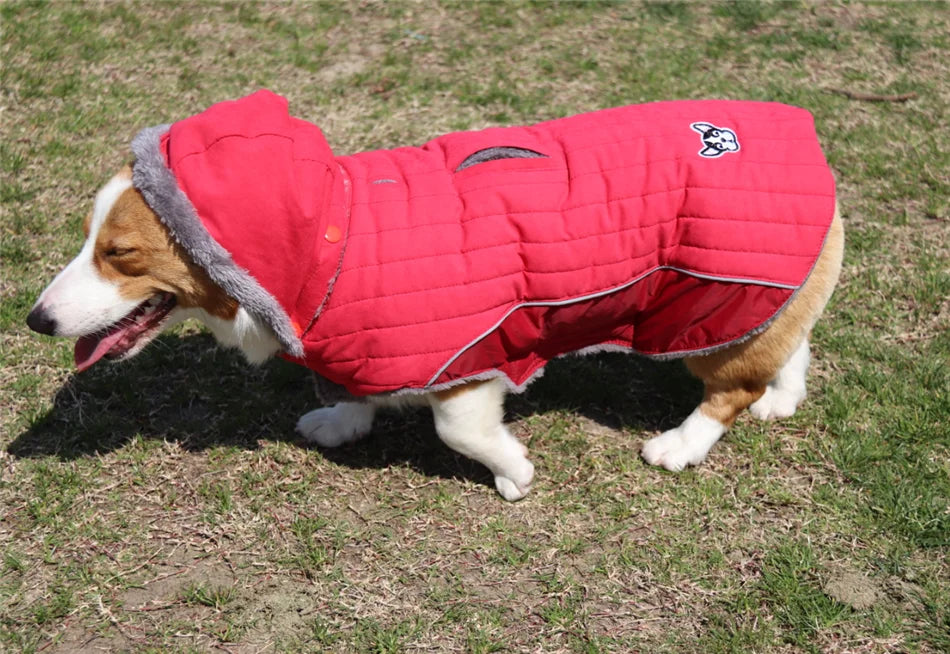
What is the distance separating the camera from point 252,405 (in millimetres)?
3287

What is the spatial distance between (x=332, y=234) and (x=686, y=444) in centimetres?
144

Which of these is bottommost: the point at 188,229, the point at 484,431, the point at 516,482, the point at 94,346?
the point at 516,482

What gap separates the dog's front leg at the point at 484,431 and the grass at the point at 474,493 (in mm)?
111

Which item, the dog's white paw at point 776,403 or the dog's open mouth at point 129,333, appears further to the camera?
the dog's white paw at point 776,403

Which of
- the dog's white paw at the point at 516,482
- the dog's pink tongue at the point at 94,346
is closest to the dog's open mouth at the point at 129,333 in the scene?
the dog's pink tongue at the point at 94,346

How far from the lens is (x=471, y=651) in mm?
2520

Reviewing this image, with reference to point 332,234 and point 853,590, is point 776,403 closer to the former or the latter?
point 853,590

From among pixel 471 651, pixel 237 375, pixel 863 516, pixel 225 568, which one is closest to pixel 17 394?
pixel 237 375

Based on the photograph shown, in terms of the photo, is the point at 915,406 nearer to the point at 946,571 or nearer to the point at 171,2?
the point at 946,571

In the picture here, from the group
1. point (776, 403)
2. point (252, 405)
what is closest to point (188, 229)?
point (252, 405)

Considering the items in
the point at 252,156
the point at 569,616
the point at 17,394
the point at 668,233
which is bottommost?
the point at 569,616

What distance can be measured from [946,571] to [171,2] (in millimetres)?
5109

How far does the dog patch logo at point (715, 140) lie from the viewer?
2471 mm

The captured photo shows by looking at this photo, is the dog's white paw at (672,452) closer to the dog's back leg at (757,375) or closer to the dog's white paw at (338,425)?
the dog's back leg at (757,375)
